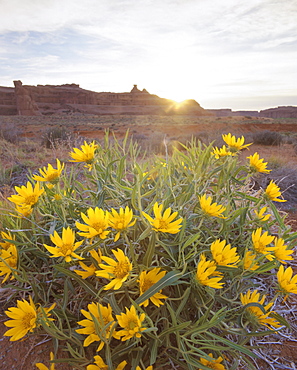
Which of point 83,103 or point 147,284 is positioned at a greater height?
point 83,103

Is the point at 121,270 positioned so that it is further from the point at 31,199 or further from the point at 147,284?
the point at 31,199

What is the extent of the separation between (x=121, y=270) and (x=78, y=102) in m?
83.4

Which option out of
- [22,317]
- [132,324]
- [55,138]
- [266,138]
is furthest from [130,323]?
[266,138]

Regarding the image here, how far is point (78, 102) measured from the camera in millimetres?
78438

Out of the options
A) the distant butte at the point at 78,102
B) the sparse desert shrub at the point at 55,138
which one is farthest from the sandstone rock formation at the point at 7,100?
the sparse desert shrub at the point at 55,138

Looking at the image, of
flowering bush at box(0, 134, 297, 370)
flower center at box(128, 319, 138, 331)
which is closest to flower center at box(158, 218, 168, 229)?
flowering bush at box(0, 134, 297, 370)

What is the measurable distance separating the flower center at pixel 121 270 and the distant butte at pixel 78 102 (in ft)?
216

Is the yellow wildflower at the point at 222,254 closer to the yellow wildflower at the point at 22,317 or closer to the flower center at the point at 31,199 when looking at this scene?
the yellow wildflower at the point at 22,317

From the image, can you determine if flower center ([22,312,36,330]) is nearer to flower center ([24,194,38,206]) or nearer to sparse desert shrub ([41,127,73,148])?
flower center ([24,194,38,206])

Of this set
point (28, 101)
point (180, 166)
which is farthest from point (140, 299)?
point (28, 101)

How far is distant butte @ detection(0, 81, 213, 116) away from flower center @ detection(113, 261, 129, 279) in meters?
66.0

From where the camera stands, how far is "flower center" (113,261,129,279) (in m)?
1.02

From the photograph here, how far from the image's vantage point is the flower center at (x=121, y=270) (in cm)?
102

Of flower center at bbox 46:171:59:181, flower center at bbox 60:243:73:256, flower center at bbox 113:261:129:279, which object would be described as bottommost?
Answer: flower center at bbox 113:261:129:279
